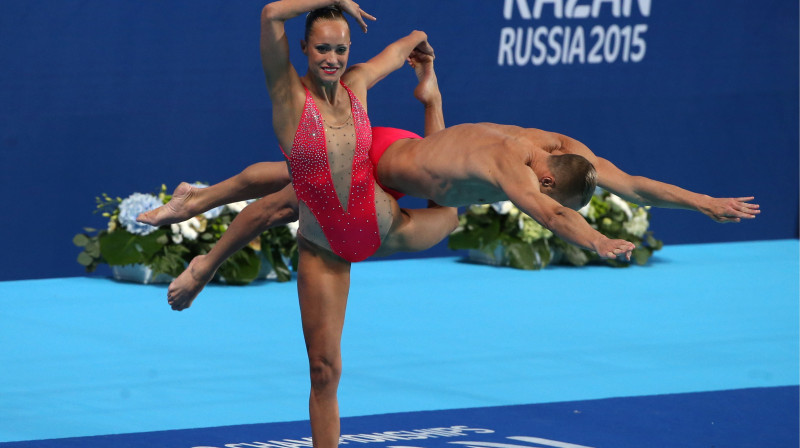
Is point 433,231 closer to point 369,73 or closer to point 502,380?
point 369,73

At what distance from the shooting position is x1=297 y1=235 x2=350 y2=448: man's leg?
5152mm

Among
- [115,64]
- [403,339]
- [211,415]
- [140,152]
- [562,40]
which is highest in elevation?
[562,40]

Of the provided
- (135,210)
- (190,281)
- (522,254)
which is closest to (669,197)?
(190,281)

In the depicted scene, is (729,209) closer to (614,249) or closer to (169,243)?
(614,249)

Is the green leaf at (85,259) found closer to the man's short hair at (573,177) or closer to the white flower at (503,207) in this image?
the white flower at (503,207)

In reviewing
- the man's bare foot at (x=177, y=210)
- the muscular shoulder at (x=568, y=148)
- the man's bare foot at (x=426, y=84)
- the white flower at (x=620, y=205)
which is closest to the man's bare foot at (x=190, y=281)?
the man's bare foot at (x=177, y=210)

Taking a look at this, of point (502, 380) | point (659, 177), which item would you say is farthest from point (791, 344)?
point (659, 177)

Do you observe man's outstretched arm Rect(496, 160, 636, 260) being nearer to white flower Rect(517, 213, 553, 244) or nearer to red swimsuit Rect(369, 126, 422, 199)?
red swimsuit Rect(369, 126, 422, 199)

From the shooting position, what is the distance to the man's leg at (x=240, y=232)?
17.5 ft

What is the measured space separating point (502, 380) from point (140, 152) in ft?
12.2

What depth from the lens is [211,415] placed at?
646 centimetres

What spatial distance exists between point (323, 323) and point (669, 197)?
1.44 m

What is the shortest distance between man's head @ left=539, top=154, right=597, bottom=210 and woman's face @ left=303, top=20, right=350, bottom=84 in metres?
0.87

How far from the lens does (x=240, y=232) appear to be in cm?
543
